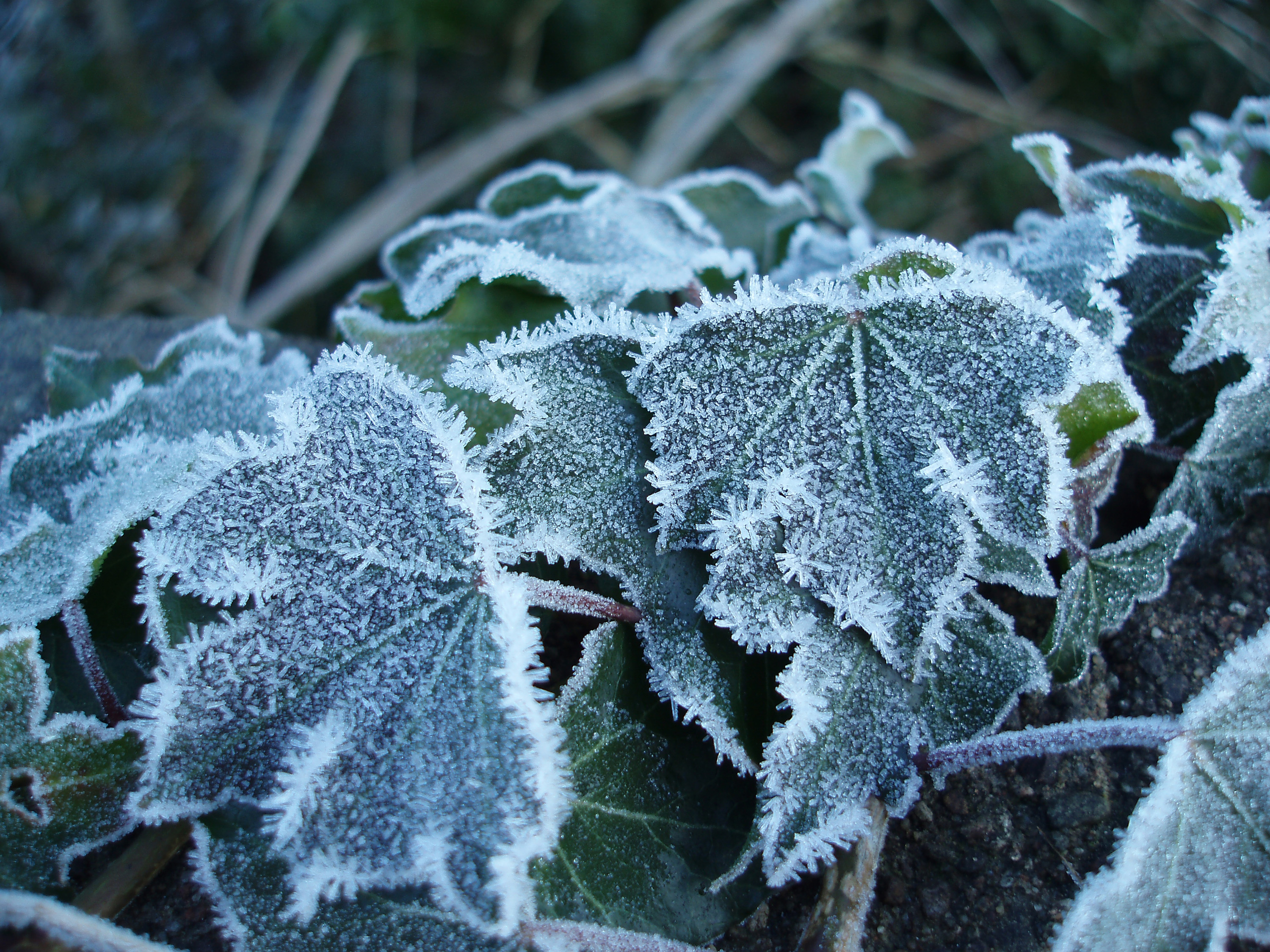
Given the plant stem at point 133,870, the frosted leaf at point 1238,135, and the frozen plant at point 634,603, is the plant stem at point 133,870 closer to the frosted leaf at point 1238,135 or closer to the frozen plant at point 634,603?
the frozen plant at point 634,603

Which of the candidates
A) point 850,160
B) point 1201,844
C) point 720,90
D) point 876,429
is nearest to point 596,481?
point 876,429

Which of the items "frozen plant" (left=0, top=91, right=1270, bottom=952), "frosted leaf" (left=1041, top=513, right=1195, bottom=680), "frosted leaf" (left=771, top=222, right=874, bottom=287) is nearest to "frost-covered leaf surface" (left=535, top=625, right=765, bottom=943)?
"frozen plant" (left=0, top=91, right=1270, bottom=952)

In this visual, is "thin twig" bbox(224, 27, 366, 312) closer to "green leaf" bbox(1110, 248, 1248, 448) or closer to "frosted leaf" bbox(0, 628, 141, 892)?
"frosted leaf" bbox(0, 628, 141, 892)

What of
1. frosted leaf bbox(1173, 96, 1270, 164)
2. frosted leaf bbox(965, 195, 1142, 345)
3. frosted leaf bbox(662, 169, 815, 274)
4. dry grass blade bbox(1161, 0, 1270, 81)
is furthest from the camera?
dry grass blade bbox(1161, 0, 1270, 81)

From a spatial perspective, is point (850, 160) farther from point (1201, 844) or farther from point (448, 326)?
point (1201, 844)

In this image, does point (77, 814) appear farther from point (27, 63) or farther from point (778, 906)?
point (27, 63)

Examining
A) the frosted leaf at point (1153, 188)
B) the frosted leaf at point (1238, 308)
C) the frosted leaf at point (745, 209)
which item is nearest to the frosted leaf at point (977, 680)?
the frosted leaf at point (1238, 308)
